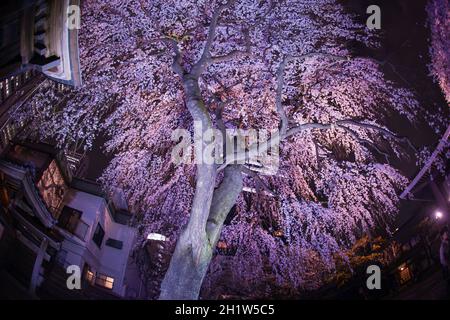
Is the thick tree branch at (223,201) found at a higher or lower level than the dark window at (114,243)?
lower

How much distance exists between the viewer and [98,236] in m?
21.7

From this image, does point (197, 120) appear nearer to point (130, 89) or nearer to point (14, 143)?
point (130, 89)

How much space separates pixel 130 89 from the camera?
10.4 meters

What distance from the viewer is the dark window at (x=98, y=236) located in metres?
21.1

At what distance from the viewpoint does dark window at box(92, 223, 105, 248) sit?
21.1 metres

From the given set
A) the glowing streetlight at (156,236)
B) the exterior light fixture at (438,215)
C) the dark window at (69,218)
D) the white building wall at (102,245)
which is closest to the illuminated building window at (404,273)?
the exterior light fixture at (438,215)

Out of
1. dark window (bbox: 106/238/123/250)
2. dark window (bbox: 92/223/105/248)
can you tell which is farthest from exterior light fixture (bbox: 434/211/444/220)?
dark window (bbox: 106/238/123/250)

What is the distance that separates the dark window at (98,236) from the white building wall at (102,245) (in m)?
0.27

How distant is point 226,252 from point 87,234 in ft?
30.5

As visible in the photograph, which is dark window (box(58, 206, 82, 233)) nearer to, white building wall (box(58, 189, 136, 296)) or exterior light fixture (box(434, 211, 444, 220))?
white building wall (box(58, 189, 136, 296))

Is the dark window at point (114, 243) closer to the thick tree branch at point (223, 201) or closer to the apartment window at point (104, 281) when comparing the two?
the apartment window at point (104, 281)

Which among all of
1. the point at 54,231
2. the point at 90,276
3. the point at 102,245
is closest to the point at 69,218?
the point at 54,231

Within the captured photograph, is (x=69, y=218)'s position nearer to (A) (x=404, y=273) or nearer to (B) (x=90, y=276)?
(B) (x=90, y=276)

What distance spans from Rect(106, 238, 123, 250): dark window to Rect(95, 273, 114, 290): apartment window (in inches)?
86.5
